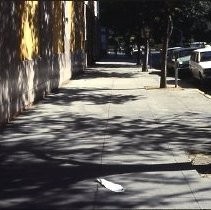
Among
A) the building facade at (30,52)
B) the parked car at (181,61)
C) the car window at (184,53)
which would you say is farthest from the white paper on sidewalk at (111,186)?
the car window at (184,53)

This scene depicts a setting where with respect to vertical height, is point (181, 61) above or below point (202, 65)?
below

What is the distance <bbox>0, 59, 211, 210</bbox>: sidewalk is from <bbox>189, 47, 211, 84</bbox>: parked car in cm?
742

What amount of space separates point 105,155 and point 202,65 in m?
15.5

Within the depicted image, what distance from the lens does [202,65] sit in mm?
23109

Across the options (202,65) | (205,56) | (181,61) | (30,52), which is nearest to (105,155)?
(30,52)

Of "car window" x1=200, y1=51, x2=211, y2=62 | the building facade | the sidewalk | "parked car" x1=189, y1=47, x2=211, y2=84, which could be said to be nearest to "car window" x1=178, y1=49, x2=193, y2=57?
"parked car" x1=189, y1=47, x2=211, y2=84

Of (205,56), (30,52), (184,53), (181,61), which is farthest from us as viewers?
(184,53)

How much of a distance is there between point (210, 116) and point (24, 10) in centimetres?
549

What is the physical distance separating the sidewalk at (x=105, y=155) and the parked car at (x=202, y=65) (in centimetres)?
742

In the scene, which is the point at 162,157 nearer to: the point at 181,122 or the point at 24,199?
the point at 24,199

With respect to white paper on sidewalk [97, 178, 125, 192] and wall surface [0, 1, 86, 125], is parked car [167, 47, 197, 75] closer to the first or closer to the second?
wall surface [0, 1, 86, 125]

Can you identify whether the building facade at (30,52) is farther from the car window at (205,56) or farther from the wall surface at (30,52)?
the car window at (205,56)

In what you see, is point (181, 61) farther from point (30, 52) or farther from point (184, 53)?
point (30, 52)

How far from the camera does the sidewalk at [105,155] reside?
6090mm
